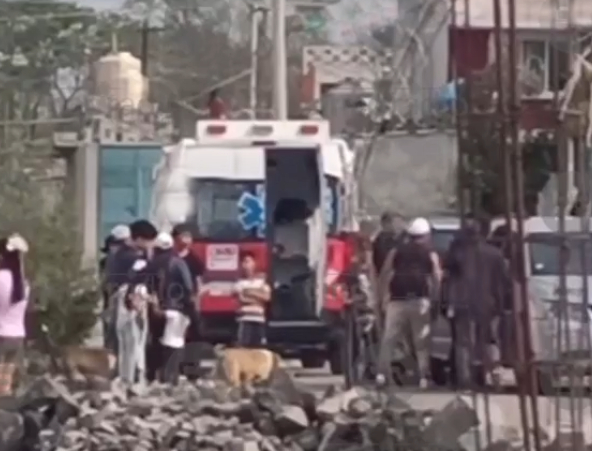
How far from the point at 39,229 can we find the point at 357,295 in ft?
26.2

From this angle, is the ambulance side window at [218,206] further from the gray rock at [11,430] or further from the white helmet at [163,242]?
the gray rock at [11,430]

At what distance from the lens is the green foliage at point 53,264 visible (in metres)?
23.2

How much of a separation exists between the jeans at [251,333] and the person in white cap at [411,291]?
1.46 meters

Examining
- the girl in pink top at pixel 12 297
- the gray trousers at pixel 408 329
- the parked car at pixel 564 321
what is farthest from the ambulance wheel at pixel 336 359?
the parked car at pixel 564 321

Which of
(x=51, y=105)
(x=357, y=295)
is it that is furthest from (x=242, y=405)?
(x=51, y=105)

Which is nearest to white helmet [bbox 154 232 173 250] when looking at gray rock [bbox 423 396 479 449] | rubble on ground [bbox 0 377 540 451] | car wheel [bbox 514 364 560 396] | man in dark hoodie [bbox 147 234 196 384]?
man in dark hoodie [bbox 147 234 196 384]

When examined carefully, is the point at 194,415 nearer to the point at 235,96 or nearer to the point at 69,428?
the point at 69,428

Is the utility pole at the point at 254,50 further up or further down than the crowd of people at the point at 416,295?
further up

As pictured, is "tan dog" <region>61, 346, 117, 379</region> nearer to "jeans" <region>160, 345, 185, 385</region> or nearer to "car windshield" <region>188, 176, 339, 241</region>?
"jeans" <region>160, 345, 185, 385</region>

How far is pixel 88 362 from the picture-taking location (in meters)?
16.3

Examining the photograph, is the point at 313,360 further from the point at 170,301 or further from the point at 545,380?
the point at 545,380

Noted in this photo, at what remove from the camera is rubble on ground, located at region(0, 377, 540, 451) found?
11141 millimetres

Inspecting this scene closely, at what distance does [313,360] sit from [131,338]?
3022mm

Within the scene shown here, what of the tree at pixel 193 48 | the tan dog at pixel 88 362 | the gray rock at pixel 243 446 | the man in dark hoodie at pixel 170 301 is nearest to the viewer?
the gray rock at pixel 243 446
